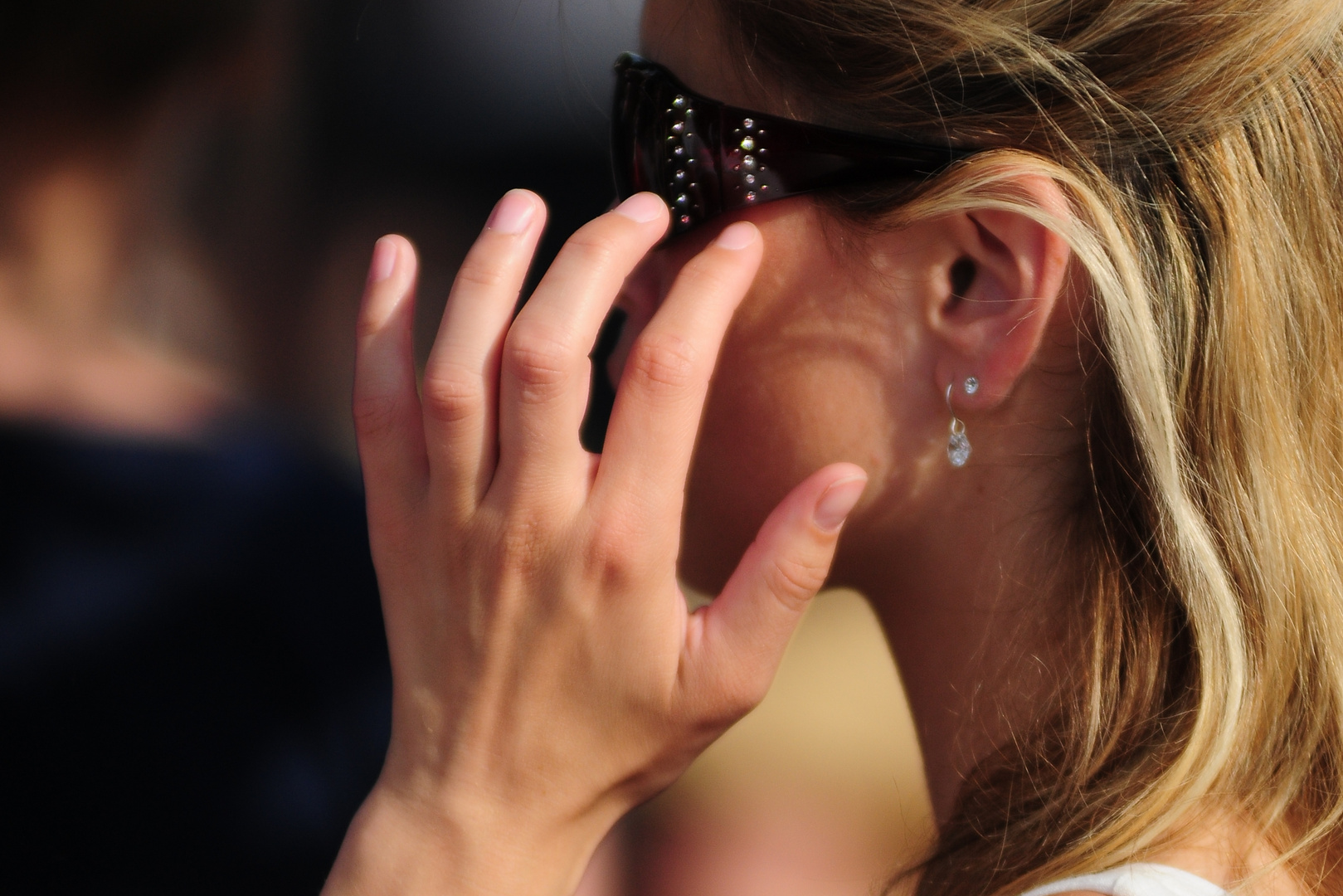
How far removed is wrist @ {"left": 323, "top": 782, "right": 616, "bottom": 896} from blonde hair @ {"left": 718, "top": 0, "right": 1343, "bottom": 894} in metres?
0.34

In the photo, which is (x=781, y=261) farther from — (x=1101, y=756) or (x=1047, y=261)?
(x=1101, y=756)

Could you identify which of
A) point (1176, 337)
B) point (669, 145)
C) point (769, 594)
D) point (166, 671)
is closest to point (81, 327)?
point (166, 671)

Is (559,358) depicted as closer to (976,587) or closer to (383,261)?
(383,261)

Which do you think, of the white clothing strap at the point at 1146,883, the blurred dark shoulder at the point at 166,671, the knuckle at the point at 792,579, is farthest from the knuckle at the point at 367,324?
the blurred dark shoulder at the point at 166,671

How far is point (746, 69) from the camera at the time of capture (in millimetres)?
583

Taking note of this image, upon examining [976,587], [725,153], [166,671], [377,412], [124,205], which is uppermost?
[124,205]

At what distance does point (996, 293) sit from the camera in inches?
22.2

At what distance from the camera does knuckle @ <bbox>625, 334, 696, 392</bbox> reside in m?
0.50

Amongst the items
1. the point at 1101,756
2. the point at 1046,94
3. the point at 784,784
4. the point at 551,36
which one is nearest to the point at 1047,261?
the point at 1046,94

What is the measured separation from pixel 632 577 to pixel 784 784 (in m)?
1.22

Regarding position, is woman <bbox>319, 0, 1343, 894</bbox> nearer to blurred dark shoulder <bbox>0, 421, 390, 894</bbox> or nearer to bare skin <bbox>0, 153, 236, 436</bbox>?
blurred dark shoulder <bbox>0, 421, 390, 894</bbox>

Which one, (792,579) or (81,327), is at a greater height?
(81,327)

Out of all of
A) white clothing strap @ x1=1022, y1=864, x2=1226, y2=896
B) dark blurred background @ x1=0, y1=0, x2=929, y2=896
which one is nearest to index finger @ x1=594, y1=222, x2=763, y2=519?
white clothing strap @ x1=1022, y1=864, x2=1226, y2=896

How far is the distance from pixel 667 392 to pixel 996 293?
0.27 meters
